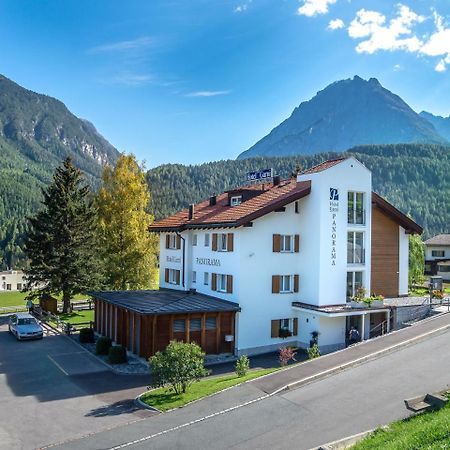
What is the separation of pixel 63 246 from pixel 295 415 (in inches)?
1278

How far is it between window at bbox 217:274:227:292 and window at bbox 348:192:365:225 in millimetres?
8935

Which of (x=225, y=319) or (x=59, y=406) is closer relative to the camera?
(x=59, y=406)

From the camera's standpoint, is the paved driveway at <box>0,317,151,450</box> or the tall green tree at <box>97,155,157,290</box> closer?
the paved driveway at <box>0,317,151,450</box>

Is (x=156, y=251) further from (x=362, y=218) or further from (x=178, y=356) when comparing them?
(x=178, y=356)

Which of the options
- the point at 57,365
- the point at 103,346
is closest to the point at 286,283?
the point at 103,346

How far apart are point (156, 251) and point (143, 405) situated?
25.2 meters

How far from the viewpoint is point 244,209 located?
105 feet

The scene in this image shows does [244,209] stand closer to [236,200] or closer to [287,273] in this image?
[236,200]

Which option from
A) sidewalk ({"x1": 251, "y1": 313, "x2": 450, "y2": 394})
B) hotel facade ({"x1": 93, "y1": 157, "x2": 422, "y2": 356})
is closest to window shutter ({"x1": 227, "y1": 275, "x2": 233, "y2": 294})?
hotel facade ({"x1": 93, "y1": 157, "x2": 422, "y2": 356})

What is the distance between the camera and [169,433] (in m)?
16.2

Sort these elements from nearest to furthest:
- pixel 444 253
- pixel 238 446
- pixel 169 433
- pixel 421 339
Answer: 1. pixel 238 446
2. pixel 169 433
3. pixel 421 339
4. pixel 444 253

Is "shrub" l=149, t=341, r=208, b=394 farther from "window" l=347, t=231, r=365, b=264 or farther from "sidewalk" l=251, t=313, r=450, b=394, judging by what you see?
"window" l=347, t=231, r=365, b=264

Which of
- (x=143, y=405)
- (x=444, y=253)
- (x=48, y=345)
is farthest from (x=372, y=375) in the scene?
(x=444, y=253)

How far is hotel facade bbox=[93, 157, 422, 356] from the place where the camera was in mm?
29562
